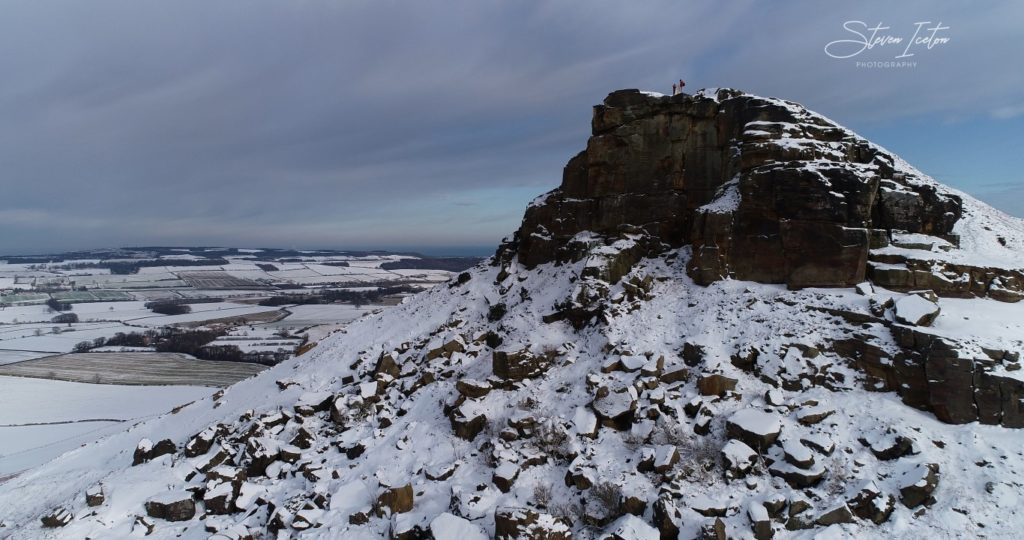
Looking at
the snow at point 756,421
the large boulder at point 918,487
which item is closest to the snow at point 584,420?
the snow at point 756,421

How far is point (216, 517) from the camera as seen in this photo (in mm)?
17359

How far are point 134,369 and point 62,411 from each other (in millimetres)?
20674

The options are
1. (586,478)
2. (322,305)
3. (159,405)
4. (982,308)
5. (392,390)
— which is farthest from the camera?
(322,305)

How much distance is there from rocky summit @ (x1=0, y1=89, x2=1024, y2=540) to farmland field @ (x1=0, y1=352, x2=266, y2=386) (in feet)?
128

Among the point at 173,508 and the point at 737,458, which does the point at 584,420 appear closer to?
the point at 737,458

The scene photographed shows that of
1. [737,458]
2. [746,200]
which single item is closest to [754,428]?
[737,458]

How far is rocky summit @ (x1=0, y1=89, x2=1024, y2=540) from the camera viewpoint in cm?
1395

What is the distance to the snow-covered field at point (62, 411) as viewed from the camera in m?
37.4

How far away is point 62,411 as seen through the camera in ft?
155

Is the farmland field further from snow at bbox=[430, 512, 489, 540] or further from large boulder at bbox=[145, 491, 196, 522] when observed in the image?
snow at bbox=[430, 512, 489, 540]

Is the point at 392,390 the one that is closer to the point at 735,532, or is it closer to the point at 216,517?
the point at 216,517

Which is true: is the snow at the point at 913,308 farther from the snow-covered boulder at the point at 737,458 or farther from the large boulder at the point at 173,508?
the large boulder at the point at 173,508

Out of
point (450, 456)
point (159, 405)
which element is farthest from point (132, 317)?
point (450, 456)

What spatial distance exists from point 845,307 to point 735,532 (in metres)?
11.7
